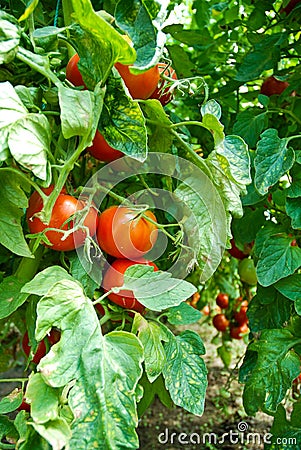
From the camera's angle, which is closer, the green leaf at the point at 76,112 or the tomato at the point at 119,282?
the green leaf at the point at 76,112

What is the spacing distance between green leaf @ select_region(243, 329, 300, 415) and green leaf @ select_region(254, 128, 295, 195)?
8.6 inches

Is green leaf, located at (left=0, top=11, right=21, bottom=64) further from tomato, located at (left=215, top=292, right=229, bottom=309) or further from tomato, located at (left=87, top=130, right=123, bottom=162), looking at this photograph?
tomato, located at (left=215, top=292, right=229, bottom=309)

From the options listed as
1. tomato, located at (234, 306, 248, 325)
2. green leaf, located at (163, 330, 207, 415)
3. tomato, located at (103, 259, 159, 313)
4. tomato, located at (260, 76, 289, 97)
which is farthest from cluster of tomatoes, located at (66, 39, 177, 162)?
tomato, located at (234, 306, 248, 325)

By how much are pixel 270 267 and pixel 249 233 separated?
0.19m

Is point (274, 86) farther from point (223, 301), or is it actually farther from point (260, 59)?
point (223, 301)

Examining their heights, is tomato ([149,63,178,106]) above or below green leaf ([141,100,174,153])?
above

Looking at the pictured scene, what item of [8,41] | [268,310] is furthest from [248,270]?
[8,41]

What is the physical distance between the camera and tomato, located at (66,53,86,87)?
0.48m

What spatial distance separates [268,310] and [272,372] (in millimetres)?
151

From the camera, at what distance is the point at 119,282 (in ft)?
1.69

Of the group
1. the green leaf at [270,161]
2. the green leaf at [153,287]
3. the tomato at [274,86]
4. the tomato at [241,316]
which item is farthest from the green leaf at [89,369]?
the tomato at [241,316]

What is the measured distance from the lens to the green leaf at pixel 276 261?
74 cm

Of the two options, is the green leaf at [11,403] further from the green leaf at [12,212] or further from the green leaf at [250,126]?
the green leaf at [250,126]

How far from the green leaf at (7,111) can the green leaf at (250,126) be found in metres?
0.54
